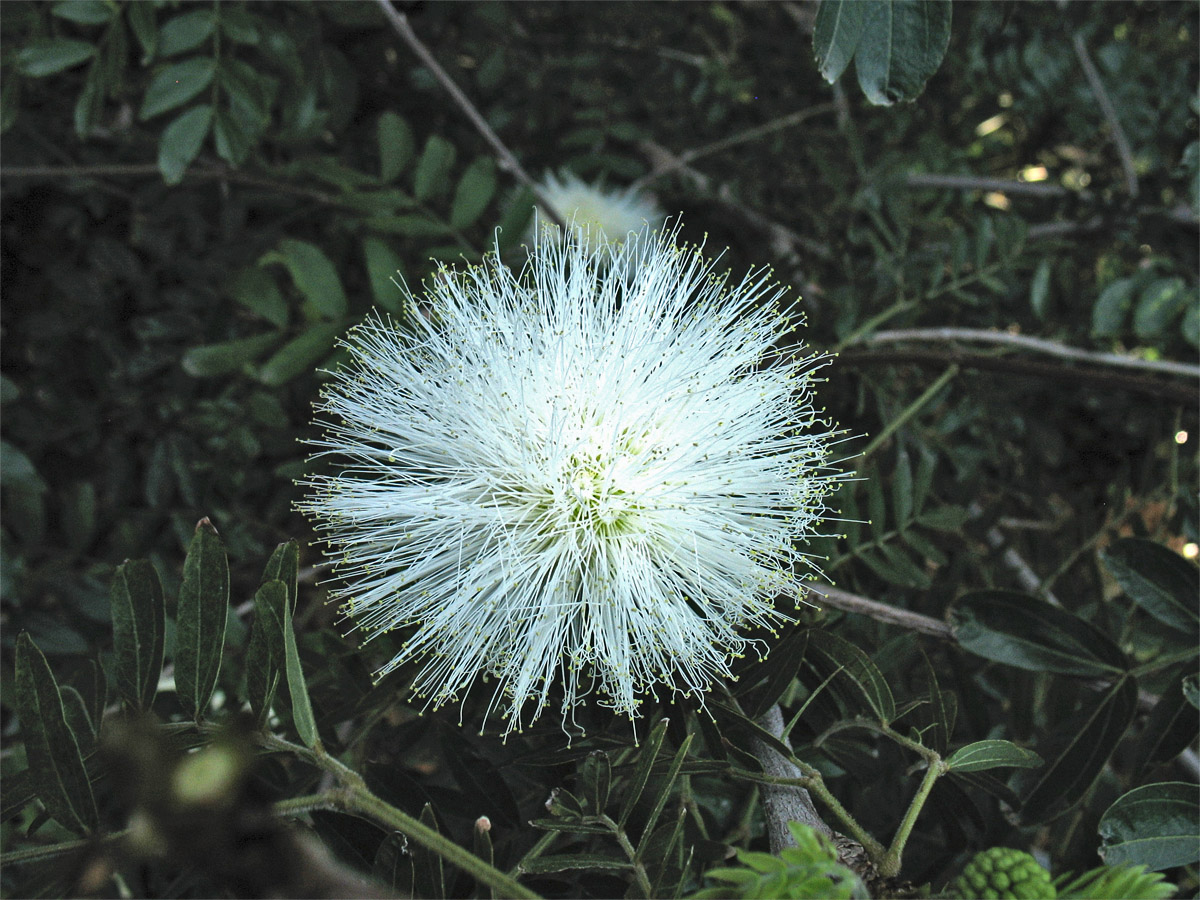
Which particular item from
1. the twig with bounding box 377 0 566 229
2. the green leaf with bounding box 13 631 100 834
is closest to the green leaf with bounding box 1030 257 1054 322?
the twig with bounding box 377 0 566 229

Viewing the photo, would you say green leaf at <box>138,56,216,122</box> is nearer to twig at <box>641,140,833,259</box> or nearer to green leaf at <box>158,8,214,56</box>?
green leaf at <box>158,8,214,56</box>

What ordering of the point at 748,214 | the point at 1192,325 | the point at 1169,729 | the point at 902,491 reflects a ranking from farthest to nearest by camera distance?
the point at 748,214, the point at 1192,325, the point at 902,491, the point at 1169,729

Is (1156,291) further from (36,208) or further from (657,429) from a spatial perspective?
(36,208)

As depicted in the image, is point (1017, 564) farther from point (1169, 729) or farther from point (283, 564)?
point (283, 564)

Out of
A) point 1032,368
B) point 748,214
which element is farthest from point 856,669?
point 748,214

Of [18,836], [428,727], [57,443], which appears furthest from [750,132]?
[18,836]

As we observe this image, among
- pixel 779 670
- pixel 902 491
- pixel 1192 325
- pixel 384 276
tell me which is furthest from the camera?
pixel 1192 325
